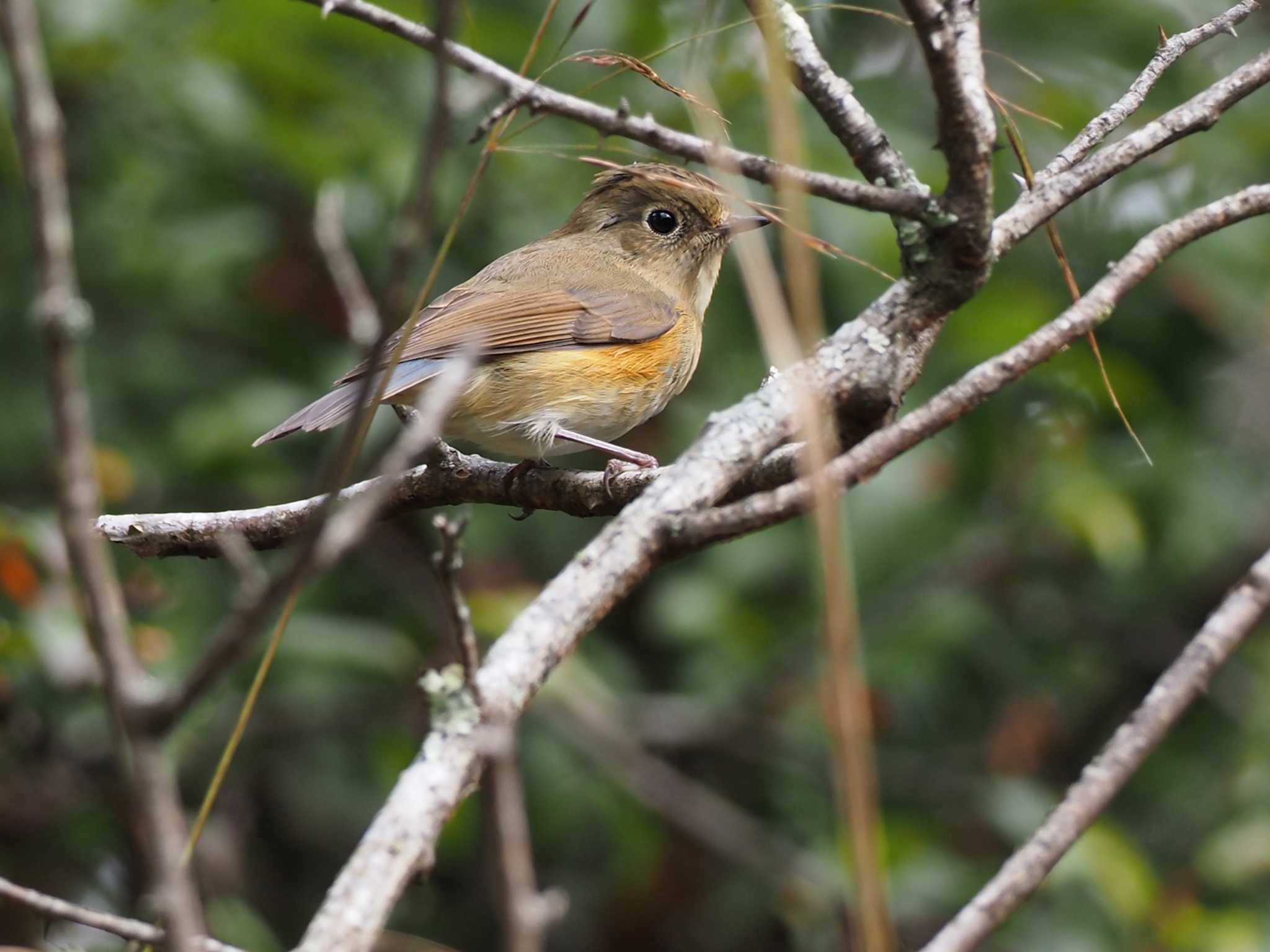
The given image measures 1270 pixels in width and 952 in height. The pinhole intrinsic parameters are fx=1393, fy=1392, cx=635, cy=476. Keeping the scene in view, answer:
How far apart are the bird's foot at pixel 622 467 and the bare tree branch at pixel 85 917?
1675 mm

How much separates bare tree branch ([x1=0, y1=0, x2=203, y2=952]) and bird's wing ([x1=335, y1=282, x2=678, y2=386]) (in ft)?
9.84

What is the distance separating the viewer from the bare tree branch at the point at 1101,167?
2.17m

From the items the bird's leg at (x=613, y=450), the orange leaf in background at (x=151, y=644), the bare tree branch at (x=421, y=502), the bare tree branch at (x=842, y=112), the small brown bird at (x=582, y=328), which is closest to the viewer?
the bare tree branch at (x=842, y=112)

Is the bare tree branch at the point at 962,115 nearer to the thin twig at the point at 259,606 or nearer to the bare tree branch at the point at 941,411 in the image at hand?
the bare tree branch at the point at 941,411

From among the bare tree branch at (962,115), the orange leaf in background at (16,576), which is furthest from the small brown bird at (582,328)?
the bare tree branch at (962,115)

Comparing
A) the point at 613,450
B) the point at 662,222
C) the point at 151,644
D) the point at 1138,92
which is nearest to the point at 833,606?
the point at 1138,92

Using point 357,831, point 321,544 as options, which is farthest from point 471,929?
point 321,544

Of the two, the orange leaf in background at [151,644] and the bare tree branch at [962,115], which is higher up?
the orange leaf in background at [151,644]

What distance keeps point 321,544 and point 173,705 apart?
22 cm

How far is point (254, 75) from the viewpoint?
487cm

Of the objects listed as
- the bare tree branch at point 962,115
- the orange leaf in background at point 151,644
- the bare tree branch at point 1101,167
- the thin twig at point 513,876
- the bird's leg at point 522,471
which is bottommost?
the thin twig at point 513,876

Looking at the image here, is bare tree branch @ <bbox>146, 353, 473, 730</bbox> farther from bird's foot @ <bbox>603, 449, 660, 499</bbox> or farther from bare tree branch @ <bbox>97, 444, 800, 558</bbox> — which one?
bird's foot @ <bbox>603, 449, 660, 499</bbox>

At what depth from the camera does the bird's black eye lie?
16.3 ft

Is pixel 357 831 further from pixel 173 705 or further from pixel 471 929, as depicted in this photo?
pixel 173 705
